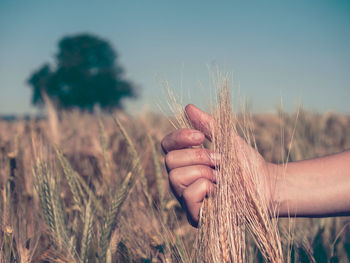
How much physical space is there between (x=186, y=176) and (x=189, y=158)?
0.06 meters

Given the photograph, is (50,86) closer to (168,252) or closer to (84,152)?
(84,152)

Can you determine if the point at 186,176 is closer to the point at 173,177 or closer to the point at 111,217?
the point at 173,177

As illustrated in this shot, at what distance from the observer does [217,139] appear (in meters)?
0.69

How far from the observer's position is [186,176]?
0.86 meters

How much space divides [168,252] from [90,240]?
9.9 inches

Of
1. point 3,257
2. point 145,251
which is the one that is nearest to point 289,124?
point 145,251

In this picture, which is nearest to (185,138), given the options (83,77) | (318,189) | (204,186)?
(204,186)

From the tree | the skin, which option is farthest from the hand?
the tree

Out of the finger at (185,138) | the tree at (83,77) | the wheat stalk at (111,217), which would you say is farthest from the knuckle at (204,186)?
the tree at (83,77)

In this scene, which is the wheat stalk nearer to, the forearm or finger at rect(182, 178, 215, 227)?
finger at rect(182, 178, 215, 227)

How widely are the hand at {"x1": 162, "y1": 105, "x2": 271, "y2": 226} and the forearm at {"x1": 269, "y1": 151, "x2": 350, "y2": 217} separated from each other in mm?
79

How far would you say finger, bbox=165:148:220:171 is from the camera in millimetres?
788

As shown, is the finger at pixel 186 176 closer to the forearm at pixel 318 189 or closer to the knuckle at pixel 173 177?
the knuckle at pixel 173 177

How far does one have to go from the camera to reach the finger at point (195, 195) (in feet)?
2.56
